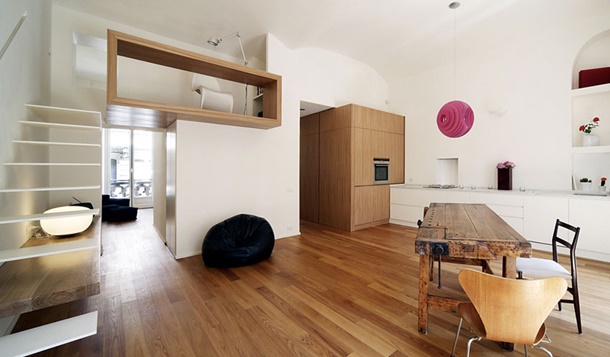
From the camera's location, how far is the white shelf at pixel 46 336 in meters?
1.29

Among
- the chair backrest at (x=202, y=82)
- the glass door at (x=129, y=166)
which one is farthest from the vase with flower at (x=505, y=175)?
the glass door at (x=129, y=166)

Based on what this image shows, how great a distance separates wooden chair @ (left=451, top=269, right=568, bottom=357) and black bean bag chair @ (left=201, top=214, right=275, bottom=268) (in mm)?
2697

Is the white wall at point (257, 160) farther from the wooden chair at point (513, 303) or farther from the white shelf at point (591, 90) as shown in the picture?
the white shelf at point (591, 90)

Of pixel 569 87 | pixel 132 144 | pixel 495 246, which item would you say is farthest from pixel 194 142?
pixel 132 144

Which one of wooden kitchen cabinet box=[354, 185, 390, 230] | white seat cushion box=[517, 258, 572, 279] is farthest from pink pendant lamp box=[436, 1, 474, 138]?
wooden kitchen cabinet box=[354, 185, 390, 230]

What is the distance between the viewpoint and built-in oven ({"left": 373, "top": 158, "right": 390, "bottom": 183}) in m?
5.87

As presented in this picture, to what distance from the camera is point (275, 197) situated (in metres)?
4.80

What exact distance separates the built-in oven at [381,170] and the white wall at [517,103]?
0.86m

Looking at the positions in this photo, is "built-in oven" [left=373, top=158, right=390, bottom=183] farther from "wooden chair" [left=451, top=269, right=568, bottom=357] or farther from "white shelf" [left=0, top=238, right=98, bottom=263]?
"white shelf" [left=0, top=238, right=98, bottom=263]

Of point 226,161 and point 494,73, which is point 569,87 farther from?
point 226,161

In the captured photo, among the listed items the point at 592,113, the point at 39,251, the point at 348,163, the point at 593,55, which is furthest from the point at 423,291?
the point at 593,55

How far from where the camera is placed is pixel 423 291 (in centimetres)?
199

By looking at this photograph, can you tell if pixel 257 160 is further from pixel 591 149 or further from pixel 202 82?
pixel 591 149

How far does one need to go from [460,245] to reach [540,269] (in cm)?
106
